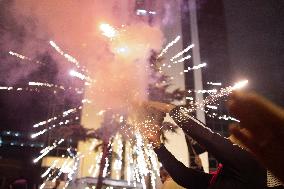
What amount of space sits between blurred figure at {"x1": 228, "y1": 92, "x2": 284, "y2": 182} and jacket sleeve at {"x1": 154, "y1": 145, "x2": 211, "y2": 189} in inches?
89.9

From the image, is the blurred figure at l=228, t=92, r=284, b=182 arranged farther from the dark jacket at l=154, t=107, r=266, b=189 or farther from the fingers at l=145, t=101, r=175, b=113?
the fingers at l=145, t=101, r=175, b=113

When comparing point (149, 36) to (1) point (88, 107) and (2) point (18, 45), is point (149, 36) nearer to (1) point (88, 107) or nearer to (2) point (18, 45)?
(1) point (88, 107)

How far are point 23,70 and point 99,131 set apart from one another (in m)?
6.88

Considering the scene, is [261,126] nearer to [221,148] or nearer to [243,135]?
[243,135]

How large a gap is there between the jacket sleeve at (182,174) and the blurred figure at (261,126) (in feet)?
7.49

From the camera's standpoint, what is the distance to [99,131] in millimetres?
8117

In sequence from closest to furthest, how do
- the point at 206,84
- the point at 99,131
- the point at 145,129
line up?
the point at 145,129, the point at 99,131, the point at 206,84

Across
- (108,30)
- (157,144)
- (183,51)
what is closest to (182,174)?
(157,144)

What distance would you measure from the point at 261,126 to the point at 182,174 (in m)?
2.44

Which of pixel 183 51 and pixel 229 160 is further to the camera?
pixel 183 51

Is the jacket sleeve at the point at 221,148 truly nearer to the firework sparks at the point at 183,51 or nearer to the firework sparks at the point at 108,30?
the firework sparks at the point at 108,30

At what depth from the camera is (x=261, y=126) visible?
38.7 inches

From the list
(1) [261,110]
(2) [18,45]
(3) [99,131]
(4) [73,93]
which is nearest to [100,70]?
(3) [99,131]

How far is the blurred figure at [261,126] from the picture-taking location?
95cm
